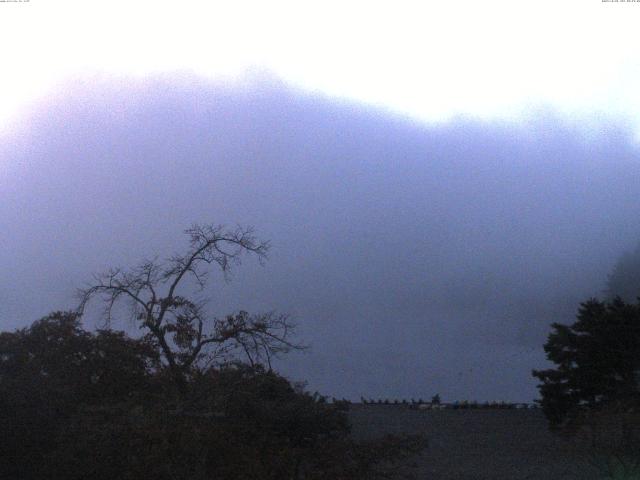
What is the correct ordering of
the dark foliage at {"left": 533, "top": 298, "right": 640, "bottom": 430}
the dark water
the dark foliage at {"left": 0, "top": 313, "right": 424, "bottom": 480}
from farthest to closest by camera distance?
the dark foliage at {"left": 533, "top": 298, "right": 640, "bottom": 430} → the dark water → the dark foliage at {"left": 0, "top": 313, "right": 424, "bottom": 480}

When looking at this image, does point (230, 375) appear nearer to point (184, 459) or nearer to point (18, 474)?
point (184, 459)

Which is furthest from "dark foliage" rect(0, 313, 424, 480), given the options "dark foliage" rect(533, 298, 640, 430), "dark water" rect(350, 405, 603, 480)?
"dark foliage" rect(533, 298, 640, 430)

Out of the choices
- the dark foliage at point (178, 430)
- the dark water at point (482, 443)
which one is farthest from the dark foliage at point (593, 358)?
the dark foliage at point (178, 430)

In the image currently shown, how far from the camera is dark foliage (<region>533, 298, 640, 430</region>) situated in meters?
37.8

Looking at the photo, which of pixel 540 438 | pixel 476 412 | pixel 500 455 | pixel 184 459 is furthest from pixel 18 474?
pixel 476 412

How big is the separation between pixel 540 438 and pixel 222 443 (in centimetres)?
2681

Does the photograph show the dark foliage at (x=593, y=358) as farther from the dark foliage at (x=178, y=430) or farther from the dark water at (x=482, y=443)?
the dark foliage at (x=178, y=430)

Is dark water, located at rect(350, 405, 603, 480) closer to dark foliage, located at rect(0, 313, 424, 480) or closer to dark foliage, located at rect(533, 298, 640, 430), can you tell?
dark foliage, located at rect(533, 298, 640, 430)

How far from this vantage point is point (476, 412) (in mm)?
41875

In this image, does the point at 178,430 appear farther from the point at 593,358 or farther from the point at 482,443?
the point at 593,358

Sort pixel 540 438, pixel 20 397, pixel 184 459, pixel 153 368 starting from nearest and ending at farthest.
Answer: pixel 184 459, pixel 20 397, pixel 153 368, pixel 540 438

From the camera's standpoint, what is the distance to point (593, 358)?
38.8 metres

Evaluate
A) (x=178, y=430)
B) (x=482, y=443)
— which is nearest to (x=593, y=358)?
(x=482, y=443)

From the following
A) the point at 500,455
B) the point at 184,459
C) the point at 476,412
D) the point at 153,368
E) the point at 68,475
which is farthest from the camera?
the point at 476,412
